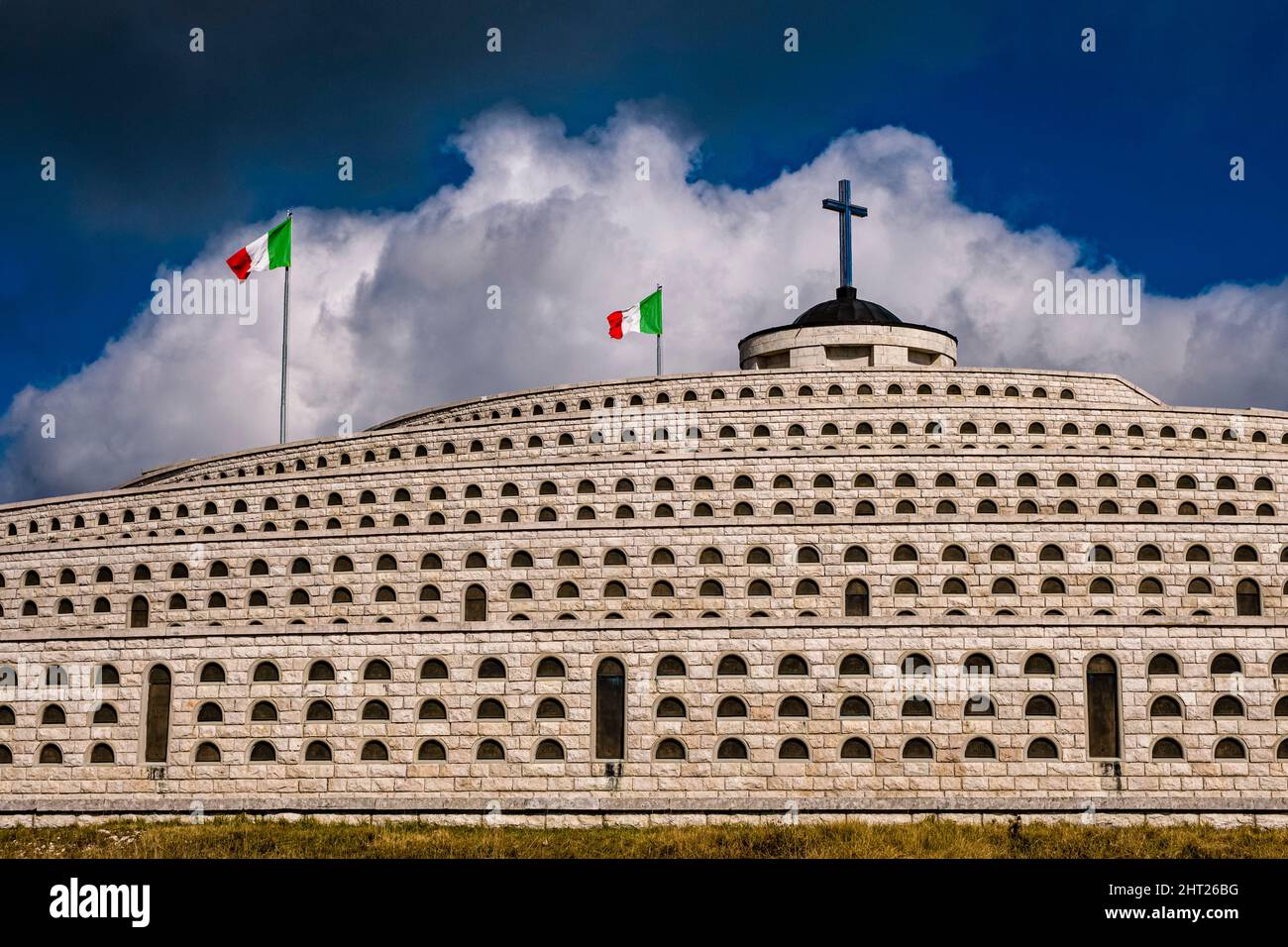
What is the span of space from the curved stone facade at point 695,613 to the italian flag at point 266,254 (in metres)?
7.46

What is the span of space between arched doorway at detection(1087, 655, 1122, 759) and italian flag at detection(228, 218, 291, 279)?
1368 inches

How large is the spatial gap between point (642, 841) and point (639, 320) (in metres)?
31.8

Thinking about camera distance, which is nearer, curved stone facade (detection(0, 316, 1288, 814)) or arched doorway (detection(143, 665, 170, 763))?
curved stone facade (detection(0, 316, 1288, 814))

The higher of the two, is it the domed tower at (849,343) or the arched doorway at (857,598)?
the domed tower at (849,343)

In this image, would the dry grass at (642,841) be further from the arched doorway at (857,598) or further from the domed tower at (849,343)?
the domed tower at (849,343)

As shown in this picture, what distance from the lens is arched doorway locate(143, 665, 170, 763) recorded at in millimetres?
27281

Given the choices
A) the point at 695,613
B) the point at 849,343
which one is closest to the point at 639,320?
the point at 849,343

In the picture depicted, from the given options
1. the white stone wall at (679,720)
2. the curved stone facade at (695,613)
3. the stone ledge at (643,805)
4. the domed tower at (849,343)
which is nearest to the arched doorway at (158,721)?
the curved stone facade at (695,613)

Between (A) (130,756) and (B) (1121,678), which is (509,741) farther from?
(B) (1121,678)

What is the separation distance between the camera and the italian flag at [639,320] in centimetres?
5025

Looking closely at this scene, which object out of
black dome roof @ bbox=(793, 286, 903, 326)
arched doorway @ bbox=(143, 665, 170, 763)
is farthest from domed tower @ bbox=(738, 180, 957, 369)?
arched doorway @ bbox=(143, 665, 170, 763)

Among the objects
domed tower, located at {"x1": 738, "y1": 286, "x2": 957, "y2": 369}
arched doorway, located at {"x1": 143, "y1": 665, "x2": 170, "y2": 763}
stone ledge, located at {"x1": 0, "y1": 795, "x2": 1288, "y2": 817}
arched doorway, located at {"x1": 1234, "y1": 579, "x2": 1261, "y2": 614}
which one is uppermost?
domed tower, located at {"x1": 738, "y1": 286, "x2": 957, "y2": 369}

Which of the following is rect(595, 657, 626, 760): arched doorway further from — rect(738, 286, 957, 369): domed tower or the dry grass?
rect(738, 286, 957, 369): domed tower
